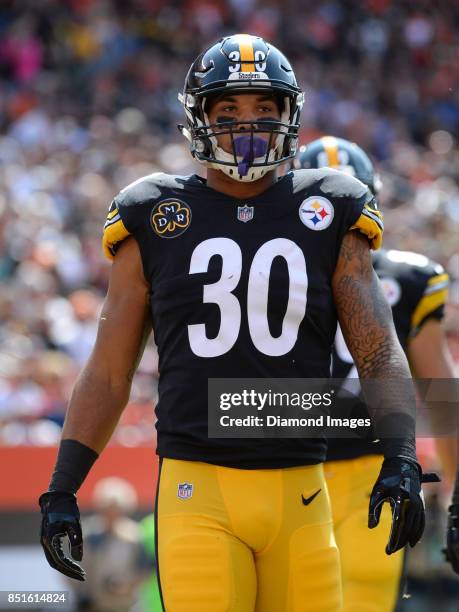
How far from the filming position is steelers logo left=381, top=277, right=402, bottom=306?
4.95 m

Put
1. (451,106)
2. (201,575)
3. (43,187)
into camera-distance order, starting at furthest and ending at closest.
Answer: (451,106), (43,187), (201,575)

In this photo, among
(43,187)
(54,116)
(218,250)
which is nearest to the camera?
(218,250)

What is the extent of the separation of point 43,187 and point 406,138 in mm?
4651

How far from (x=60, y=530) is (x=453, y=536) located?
1.49 meters

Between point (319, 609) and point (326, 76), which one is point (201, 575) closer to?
point (319, 609)

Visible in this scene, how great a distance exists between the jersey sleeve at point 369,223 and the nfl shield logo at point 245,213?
0.29 m

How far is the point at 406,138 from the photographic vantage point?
14.1 m

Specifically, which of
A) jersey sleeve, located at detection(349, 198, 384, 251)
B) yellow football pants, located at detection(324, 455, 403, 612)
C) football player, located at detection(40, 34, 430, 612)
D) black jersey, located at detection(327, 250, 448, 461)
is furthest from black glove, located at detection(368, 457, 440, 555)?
black jersey, located at detection(327, 250, 448, 461)

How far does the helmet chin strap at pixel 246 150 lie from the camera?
3.75m

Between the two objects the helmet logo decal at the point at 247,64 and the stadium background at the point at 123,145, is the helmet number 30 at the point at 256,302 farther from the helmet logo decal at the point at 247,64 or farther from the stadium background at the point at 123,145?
the stadium background at the point at 123,145

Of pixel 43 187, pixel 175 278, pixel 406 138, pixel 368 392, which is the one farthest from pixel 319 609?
pixel 406 138

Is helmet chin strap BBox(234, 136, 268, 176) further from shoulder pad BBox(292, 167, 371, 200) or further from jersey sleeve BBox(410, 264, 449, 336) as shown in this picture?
jersey sleeve BBox(410, 264, 449, 336)

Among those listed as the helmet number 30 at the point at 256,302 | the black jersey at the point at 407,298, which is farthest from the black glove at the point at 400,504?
the black jersey at the point at 407,298

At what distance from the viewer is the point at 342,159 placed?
5.22 metres
